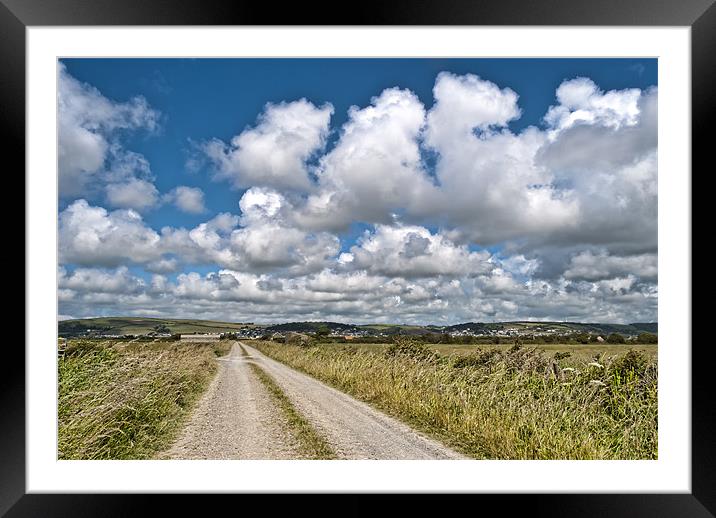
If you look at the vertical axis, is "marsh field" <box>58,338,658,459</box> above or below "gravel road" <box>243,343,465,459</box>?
above

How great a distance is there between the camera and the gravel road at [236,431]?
3727mm

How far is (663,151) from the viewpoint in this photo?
2.21m

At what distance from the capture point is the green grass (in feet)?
11.0

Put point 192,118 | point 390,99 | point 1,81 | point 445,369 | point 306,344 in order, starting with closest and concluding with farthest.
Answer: point 1,81, point 390,99, point 192,118, point 445,369, point 306,344

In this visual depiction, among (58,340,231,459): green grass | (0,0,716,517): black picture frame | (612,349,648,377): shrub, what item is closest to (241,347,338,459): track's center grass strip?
(58,340,231,459): green grass

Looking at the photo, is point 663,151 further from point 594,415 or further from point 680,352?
point 594,415

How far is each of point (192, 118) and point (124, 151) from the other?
29.3 inches

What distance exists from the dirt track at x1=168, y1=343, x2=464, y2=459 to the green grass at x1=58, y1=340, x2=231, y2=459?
277mm

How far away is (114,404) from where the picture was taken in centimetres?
382

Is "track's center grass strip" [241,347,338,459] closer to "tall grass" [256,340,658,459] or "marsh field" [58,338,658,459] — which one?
"marsh field" [58,338,658,459]

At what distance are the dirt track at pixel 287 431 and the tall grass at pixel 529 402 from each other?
10.4 inches
